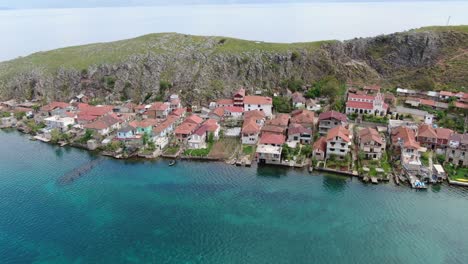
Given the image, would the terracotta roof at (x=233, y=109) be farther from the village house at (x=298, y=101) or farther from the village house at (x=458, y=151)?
the village house at (x=458, y=151)

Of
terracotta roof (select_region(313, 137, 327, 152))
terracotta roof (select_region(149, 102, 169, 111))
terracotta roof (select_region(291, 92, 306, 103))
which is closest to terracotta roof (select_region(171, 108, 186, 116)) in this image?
terracotta roof (select_region(149, 102, 169, 111))

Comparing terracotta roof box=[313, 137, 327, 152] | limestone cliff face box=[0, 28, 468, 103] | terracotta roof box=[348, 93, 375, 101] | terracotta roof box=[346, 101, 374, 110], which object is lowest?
terracotta roof box=[313, 137, 327, 152]

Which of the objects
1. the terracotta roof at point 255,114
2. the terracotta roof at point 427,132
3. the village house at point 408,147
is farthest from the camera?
the terracotta roof at point 255,114

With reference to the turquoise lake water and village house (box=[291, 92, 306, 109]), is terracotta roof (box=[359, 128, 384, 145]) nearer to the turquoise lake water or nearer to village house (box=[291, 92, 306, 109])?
the turquoise lake water

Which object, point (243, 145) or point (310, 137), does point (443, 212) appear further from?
point (243, 145)

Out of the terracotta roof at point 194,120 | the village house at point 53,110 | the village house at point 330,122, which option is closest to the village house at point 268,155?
the village house at point 330,122

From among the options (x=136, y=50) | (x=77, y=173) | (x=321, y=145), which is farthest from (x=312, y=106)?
(x=136, y=50)
